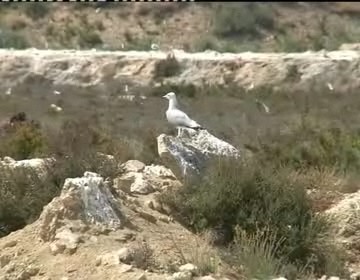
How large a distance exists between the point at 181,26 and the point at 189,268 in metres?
44.7

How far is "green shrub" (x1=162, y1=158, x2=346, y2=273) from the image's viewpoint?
1021 cm

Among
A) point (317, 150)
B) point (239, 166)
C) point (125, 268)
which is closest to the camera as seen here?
point (125, 268)

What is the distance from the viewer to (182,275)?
28.0 feet

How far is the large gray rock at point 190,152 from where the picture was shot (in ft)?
38.0

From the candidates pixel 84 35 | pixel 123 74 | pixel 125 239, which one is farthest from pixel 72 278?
pixel 84 35

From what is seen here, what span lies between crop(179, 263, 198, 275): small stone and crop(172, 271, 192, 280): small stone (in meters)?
0.07

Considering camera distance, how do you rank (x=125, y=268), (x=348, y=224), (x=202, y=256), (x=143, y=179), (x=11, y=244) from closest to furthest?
(x=125, y=268), (x=202, y=256), (x=11, y=244), (x=348, y=224), (x=143, y=179)

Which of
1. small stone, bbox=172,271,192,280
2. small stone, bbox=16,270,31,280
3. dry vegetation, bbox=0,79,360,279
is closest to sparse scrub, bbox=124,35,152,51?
dry vegetation, bbox=0,79,360,279

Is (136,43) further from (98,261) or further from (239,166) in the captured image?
(98,261)

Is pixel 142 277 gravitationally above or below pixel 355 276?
above

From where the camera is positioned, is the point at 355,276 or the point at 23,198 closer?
the point at 355,276

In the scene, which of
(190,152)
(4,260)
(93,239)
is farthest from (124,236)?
(190,152)

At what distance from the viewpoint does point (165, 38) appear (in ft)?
167

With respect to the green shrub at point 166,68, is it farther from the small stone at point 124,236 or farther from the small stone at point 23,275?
the small stone at point 23,275
